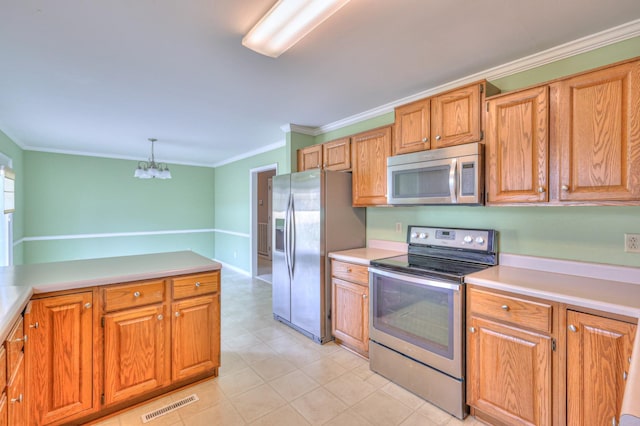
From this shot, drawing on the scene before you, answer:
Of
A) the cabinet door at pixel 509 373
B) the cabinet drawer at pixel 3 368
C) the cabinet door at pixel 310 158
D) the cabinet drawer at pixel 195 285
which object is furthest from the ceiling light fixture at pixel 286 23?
the cabinet door at pixel 509 373

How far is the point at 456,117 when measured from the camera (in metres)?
2.22

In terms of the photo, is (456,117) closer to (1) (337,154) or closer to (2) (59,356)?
(1) (337,154)

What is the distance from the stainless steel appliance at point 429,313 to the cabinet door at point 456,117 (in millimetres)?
740

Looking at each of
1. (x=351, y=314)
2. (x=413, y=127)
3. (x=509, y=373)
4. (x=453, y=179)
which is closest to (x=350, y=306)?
(x=351, y=314)

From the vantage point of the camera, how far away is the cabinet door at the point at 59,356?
5.35 ft

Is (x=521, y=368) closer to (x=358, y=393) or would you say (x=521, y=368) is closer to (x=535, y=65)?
(x=358, y=393)

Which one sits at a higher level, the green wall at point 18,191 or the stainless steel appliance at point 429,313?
the green wall at point 18,191

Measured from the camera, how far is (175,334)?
6.90ft

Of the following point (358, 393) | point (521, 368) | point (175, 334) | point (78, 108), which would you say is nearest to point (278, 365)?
point (358, 393)

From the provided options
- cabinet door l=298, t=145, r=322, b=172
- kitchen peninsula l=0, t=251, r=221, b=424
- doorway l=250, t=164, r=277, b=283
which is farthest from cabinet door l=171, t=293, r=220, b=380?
doorway l=250, t=164, r=277, b=283

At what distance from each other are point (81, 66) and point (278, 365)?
2.79 metres

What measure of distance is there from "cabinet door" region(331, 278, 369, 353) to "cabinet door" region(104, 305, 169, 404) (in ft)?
4.83

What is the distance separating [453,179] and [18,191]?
603 cm

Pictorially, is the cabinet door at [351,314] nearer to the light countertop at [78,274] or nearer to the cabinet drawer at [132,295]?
the light countertop at [78,274]
